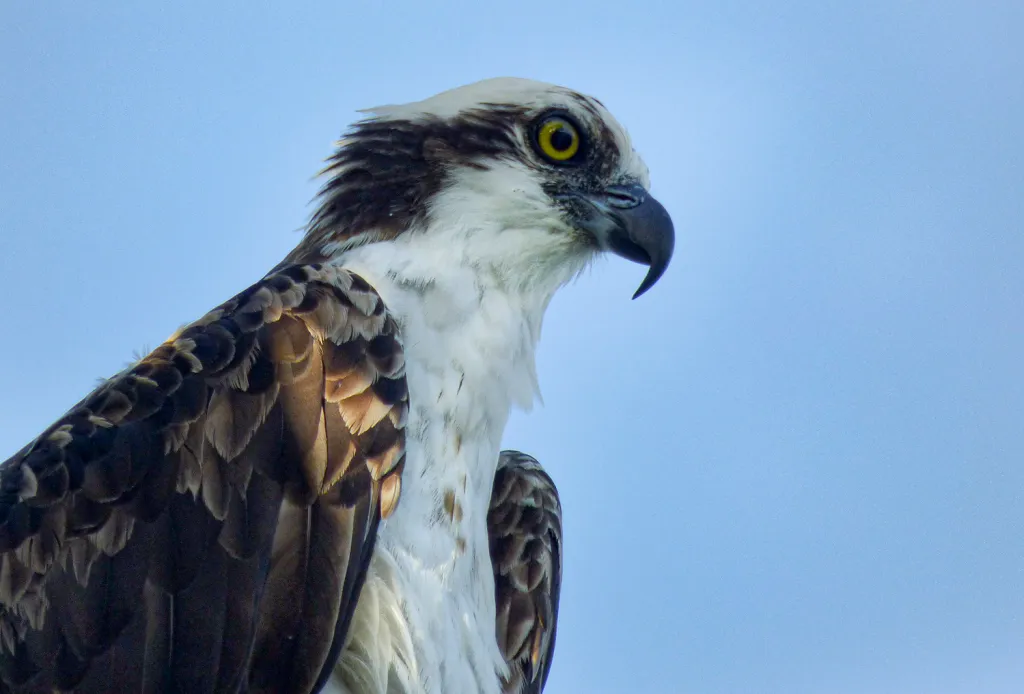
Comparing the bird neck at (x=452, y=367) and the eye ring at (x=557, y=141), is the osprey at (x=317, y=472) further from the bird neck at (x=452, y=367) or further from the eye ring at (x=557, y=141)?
the eye ring at (x=557, y=141)

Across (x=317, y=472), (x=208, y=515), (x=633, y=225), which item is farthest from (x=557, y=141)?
(x=208, y=515)

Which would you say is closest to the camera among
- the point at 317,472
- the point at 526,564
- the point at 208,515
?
the point at 208,515

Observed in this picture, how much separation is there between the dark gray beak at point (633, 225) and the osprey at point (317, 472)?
0.03 meters

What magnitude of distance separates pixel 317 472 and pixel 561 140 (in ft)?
6.51

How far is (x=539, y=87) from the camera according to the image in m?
6.82

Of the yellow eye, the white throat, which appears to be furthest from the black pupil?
the white throat

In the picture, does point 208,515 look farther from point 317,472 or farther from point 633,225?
point 633,225

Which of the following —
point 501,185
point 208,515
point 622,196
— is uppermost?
point 622,196

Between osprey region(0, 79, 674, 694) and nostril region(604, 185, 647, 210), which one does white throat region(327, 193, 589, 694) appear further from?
nostril region(604, 185, 647, 210)

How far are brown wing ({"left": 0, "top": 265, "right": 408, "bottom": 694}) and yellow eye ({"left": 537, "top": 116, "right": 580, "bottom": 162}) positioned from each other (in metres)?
1.43

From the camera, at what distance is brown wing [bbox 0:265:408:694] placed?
17.2 feet

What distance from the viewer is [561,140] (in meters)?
6.65

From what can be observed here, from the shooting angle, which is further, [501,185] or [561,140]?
[561,140]

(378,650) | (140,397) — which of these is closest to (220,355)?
(140,397)
